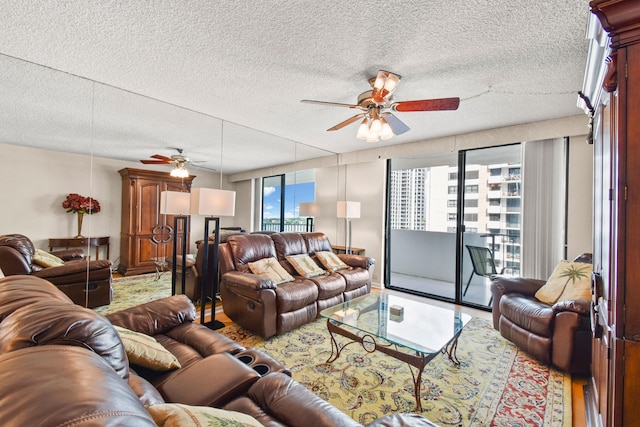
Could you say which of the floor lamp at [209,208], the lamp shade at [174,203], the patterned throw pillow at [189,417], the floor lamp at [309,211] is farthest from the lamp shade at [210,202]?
the patterned throw pillow at [189,417]

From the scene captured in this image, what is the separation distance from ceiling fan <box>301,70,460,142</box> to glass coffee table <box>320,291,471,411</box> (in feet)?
5.22

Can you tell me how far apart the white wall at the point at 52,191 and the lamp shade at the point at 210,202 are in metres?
0.72

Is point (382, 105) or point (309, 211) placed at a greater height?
point (382, 105)

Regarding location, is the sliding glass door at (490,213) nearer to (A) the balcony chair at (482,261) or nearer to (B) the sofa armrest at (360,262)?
(A) the balcony chair at (482,261)

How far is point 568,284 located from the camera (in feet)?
8.21

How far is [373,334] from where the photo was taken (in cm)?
200

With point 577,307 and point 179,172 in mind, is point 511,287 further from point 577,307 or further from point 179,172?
point 179,172

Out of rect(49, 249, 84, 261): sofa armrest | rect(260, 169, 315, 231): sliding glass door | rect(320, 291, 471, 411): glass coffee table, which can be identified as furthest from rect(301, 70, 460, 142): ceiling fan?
rect(49, 249, 84, 261): sofa armrest

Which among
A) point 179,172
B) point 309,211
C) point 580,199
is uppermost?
point 179,172

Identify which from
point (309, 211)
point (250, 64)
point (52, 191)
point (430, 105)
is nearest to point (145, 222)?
point (52, 191)

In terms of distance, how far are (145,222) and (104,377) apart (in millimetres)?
2733

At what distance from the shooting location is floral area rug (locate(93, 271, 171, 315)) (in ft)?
9.04

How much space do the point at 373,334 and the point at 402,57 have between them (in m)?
2.03

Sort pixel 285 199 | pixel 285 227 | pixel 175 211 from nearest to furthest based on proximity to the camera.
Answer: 1. pixel 175 211
2. pixel 285 227
3. pixel 285 199
